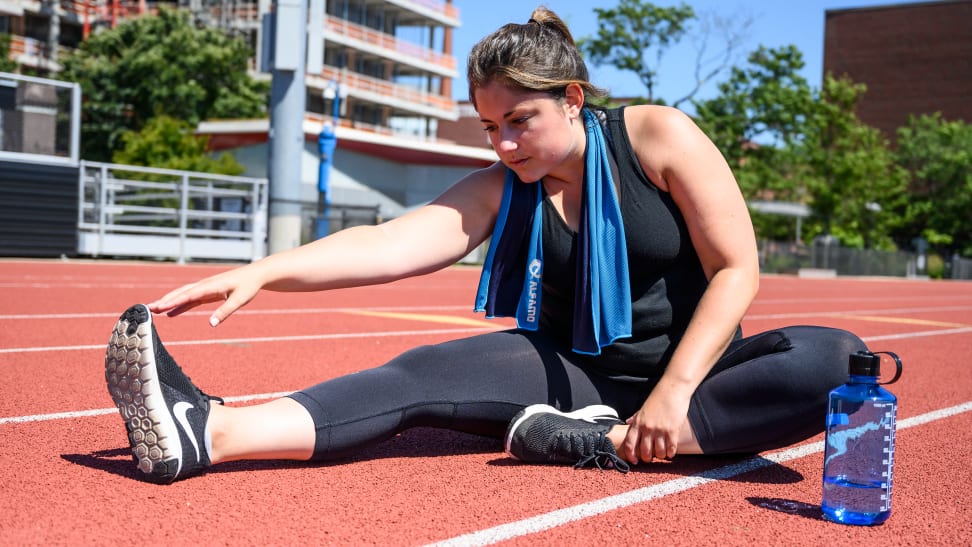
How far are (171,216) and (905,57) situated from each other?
6238 cm

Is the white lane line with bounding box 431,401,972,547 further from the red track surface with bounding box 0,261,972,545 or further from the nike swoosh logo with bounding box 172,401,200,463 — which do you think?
the nike swoosh logo with bounding box 172,401,200,463

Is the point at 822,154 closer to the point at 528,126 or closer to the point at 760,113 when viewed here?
the point at 760,113

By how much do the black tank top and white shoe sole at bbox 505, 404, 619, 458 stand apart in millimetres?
154

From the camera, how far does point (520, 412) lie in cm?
308

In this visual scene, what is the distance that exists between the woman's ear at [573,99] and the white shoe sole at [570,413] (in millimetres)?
876

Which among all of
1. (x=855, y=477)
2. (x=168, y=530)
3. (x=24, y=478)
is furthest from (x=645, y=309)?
(x=24, y=478)

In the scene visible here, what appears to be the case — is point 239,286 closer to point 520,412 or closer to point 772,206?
point 520,412

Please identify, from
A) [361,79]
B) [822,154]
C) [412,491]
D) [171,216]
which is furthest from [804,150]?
[412,491]

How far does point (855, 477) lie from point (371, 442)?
1320mm

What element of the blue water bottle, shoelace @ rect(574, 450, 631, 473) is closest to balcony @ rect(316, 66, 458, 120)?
shoelace @ rect(574, 450, 631, 473)

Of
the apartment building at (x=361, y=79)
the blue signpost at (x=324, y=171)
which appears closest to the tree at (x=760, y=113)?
the apartment building at (x=361, y=79)

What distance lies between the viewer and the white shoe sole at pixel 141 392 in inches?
96.1

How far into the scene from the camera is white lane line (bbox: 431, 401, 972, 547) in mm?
2340

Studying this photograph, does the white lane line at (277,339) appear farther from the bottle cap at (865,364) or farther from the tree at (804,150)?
the tree at (804,150)
